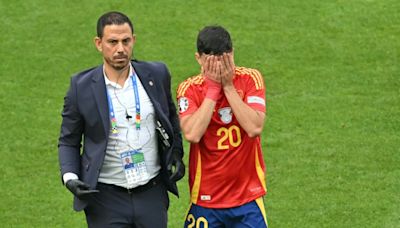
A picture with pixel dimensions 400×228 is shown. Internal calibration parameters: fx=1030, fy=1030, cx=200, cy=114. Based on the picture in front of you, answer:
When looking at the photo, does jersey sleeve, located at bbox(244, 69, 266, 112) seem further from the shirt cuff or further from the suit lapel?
the shirt cuff

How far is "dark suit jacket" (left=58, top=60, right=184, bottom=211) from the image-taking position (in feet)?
22.4

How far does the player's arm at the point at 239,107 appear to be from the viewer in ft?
22.1

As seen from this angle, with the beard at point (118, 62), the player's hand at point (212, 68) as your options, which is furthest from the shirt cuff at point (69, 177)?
the player's hand at point (212, 68)

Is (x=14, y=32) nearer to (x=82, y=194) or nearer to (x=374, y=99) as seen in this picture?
(x=374, y=99)

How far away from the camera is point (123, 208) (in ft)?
22.7

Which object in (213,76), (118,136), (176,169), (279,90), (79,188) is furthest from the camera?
(279,90)

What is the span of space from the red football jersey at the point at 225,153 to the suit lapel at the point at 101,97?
50 centimetres

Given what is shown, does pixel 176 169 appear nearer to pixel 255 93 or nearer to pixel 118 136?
pixel 118 136

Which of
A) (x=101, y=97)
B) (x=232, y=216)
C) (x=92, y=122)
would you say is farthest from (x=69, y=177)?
(x=232, y=216)

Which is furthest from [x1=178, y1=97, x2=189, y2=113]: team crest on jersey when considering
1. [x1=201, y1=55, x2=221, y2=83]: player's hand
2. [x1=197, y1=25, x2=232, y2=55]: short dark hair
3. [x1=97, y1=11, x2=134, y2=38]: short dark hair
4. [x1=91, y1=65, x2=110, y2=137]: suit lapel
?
[x1=97, y1=11, x2=134, y2=38]: short dark hair

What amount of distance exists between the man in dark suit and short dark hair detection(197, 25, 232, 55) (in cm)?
48

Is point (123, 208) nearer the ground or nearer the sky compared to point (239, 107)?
nearer the ground

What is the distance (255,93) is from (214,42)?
0.48 m

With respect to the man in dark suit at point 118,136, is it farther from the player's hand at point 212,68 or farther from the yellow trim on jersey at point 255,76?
the yellow trim on jersey at point 255,76
